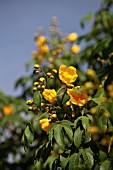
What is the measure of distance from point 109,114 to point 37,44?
11.0ft

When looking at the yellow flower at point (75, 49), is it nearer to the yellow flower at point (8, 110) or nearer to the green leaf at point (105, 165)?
the yellow flower at point (8, 110)

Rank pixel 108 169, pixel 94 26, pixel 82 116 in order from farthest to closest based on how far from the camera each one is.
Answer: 1. pixel 94 26
2. pixel 82 116
3. pixel 108 169

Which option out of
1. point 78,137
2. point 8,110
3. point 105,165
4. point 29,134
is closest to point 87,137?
point 78,137

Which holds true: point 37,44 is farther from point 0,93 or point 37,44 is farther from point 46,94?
point 46,94

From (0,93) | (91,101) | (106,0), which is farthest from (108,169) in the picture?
(106,0)

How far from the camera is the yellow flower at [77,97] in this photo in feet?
6.70

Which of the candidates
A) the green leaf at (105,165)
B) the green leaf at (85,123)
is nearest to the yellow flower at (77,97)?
the green leaf at (85,123)

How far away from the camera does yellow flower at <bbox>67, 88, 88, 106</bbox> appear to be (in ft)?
6.70

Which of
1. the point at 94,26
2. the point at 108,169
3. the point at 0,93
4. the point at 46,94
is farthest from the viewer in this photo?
the point at 94,26

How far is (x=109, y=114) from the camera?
1.86 meters

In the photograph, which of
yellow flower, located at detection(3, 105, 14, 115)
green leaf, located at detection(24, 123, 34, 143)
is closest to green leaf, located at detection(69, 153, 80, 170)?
green leaf, located at detection(24, 123, 34, 143)

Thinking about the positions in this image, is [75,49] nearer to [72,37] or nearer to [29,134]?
[72,37]

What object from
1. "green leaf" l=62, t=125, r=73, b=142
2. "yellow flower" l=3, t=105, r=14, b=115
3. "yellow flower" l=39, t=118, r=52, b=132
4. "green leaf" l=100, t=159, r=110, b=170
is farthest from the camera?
"yellow flower" l=3, t=105, r=14, b=115

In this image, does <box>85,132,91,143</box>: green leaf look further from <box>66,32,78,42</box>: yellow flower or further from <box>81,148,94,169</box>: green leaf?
<box>66,32,78,42</box>: yellow flower
